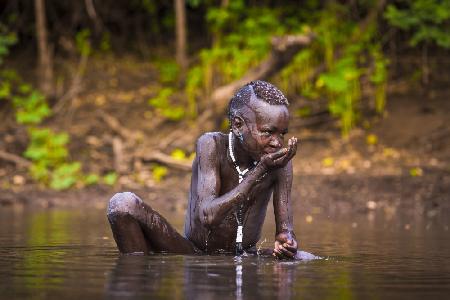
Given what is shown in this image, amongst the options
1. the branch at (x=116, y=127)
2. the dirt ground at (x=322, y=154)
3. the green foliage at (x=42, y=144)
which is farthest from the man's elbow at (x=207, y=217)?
the branch at (x=116, y=127)

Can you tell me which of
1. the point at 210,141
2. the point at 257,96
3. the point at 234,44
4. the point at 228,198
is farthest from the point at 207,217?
the point at 234,44

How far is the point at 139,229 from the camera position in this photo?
22.8ft

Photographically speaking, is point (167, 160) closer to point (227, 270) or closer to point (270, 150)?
point (270, 150)

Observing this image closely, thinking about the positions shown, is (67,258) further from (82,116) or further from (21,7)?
(21,7)

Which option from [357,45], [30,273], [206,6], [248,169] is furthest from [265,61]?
[30,273]

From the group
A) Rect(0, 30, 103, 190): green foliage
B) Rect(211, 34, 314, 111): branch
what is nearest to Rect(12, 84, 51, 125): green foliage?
Rect(0, 30, 103, 190): green foliage

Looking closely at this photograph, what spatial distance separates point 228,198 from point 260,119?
1.88 ft

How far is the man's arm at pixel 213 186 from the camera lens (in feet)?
21.4

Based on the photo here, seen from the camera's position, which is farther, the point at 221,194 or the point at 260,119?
the point at 221,194

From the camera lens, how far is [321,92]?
1839cm

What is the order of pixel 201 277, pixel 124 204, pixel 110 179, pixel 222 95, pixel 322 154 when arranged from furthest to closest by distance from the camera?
pixel 222 95
pixel 322 154
pixel 110 179
pixel 124 204
pixel 201 277

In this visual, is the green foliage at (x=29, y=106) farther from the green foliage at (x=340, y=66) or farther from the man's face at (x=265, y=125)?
the man's face at (x=265, y=125)

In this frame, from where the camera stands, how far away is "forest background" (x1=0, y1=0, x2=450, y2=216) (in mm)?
15594

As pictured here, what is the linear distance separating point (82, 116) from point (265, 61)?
13.3 feet
